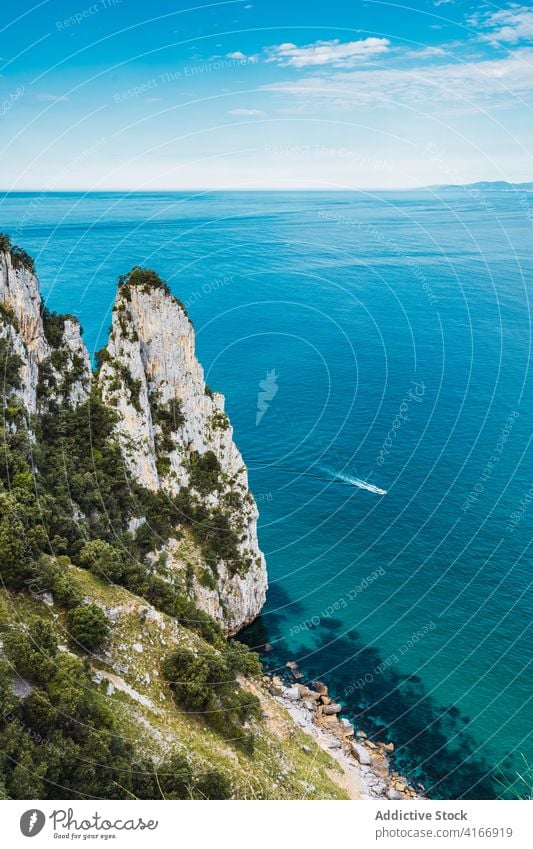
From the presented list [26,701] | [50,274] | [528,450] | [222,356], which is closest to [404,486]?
[528,450]

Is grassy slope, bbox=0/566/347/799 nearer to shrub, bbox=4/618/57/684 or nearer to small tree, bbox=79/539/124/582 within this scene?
small tree, bbox=79/539/124/582

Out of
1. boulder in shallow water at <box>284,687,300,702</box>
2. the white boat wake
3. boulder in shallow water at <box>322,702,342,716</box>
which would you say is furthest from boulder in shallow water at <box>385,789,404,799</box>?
the white boat wake

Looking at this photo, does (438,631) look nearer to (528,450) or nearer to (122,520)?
(122,520)

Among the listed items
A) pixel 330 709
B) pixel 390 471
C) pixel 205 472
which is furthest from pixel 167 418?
pixel 390 471

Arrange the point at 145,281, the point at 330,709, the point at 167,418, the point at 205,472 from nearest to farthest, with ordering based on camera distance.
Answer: the point at 330,709, the point at 145,281, the point at 167,418, the point at 205,472

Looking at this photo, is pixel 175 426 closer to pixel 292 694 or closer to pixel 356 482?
pixel 292 694
